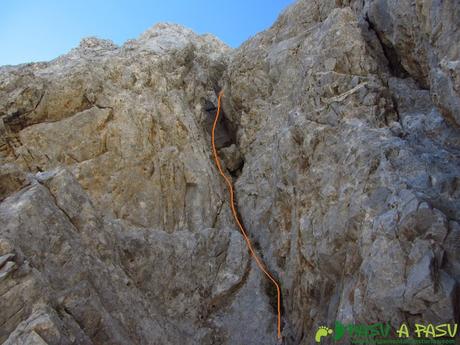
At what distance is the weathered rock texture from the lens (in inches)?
390

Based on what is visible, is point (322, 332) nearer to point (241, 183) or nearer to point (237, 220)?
point (237, 220)

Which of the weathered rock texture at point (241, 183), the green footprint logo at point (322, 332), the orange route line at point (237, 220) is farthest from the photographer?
the orange route line at point (237, 220)

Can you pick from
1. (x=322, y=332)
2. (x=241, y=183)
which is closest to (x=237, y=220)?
(x=241, y=183)

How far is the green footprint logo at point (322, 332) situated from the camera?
1115cm

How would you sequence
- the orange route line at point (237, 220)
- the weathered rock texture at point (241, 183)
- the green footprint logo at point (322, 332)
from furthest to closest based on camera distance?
1. the orange route line at point (237, 220)
2. the green footprint logo at point (322, 332)
3. the weathered rock texture at point (241, 183)

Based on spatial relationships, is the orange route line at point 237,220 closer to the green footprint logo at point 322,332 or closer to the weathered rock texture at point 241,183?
the weathered rock texture at point 241,183

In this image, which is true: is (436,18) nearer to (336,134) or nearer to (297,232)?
(336,134)

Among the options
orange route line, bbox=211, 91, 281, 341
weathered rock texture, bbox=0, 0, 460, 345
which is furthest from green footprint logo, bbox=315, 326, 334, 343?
orange route line, bbox=211, 91, 281, 341

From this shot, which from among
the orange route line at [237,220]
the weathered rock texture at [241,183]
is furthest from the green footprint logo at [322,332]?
the orange route line at [237,220]

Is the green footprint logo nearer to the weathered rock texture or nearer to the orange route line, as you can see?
the weathered rock texture

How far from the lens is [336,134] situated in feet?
45.2

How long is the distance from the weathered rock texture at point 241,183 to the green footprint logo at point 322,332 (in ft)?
1.05

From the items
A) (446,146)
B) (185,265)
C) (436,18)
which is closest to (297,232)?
(185,265)

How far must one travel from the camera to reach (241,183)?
19641 mm
